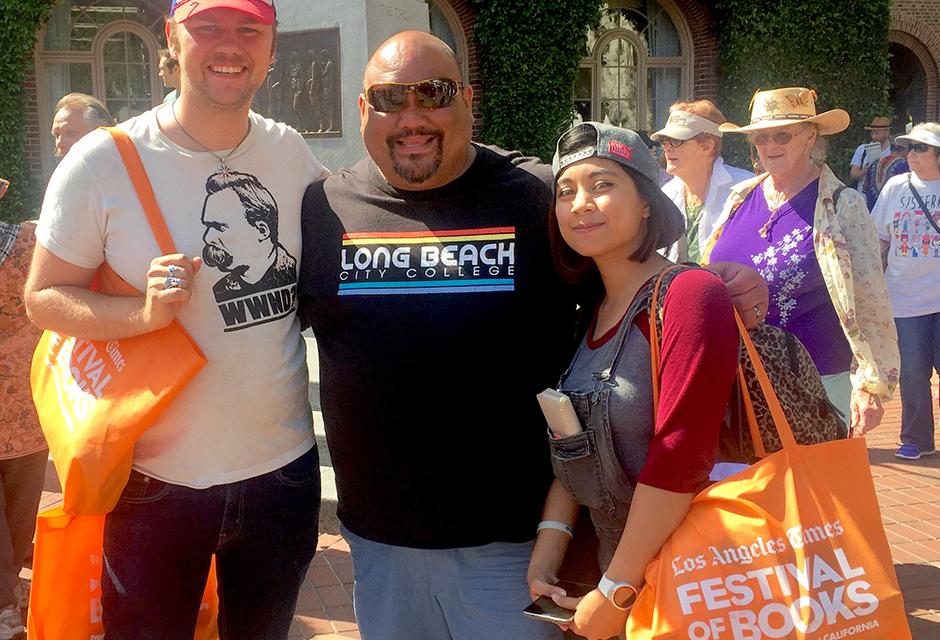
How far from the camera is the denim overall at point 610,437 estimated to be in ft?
6.18

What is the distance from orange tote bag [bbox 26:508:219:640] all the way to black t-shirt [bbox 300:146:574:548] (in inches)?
25.7

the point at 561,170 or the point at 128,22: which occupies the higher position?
the point at 128,22

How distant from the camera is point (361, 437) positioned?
7.41 feet

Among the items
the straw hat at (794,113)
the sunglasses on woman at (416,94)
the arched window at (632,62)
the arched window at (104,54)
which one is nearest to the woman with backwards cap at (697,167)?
the straw hat at (794,113)

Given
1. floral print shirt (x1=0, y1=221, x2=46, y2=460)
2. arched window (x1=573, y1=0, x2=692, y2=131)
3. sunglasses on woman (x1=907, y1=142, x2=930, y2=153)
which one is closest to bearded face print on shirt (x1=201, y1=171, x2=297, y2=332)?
floral print shirt (x1=0, y1=221, x2=46, y2=460)

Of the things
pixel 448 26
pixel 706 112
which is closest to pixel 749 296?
pixel 706 112

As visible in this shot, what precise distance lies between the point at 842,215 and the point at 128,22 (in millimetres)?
12212

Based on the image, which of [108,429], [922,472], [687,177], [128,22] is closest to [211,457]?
[108,429]

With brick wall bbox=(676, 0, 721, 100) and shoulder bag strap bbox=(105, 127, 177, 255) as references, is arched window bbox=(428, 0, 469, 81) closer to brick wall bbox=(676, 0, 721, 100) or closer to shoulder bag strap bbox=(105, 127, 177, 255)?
brick wall bbox=(676, 0, 721, 100)

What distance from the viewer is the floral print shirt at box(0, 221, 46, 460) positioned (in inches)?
143

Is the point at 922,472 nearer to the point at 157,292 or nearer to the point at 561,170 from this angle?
the point at 561,170

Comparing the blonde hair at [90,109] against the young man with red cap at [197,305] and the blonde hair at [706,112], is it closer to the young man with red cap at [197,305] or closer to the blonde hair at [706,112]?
the young man with red cap at [197,305]

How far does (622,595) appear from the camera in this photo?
1819mm

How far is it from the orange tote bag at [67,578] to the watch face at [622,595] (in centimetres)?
125
